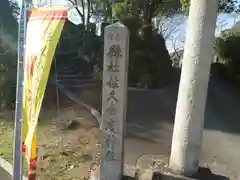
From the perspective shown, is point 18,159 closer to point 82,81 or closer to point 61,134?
point 61,134

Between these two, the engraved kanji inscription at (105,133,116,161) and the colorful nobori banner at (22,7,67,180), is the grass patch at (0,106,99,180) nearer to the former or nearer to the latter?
the engraved kanji inscription at (105,133,116,161)

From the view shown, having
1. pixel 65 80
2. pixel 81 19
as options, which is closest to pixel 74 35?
pixel 81 19

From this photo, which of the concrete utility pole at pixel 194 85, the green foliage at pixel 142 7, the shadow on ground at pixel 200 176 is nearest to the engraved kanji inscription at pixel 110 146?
the shadow on ground at pixel 200 176

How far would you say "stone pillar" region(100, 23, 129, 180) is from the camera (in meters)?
4.56

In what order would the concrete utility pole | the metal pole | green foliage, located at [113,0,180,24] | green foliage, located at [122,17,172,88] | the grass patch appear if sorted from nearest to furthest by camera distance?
the metal pole
the concrete utility pole
the grass patch
green foliage, located at [122,17,172,88]
green foliage, located at [113,0,180,24]

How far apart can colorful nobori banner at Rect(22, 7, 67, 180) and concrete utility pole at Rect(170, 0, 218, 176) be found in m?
2.08

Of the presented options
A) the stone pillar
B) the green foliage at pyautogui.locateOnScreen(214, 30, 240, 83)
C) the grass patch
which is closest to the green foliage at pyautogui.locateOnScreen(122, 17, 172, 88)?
the green foliage at pyautogui.locateOnScreen(214, 30, 240, 83)

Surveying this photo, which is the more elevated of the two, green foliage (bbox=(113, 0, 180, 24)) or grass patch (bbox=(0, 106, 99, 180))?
green foliage (bbox=(113, 0, 180, 24))

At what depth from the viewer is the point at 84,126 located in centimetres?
828

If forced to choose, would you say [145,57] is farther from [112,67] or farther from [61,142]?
[112,67]

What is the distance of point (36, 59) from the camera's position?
3178 mm

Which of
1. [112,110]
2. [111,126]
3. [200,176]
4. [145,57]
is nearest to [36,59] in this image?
[112,110]

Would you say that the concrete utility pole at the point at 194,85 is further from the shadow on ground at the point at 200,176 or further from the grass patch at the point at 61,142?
the grass patch at the point at 61,142

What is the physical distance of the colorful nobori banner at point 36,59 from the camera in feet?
10.1
